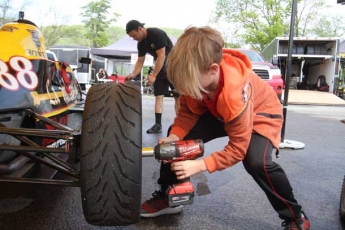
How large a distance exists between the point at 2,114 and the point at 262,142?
156 centimetres

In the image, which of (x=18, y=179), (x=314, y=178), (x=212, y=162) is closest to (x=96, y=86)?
(x=18, y=179)

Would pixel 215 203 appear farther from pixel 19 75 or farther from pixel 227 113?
pixel 19 75

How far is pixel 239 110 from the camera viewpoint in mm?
1804

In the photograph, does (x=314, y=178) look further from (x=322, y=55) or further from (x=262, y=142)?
(x=322, y=55)

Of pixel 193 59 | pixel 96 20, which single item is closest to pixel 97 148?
pixel 193 59

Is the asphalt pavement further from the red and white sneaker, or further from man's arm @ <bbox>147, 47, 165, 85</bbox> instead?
A: man's arm @ <bbox>147, 47, 165, 85</bbox>

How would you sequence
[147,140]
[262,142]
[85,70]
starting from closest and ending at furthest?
1. [262,142]
2. [147,140]
3. [85,70]

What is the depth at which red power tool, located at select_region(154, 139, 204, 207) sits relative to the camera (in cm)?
177

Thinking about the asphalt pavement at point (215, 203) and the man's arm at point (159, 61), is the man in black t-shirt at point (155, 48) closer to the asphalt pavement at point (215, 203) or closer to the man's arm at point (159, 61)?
the man's arm at point (159, 61)

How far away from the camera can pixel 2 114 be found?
2.07 meters

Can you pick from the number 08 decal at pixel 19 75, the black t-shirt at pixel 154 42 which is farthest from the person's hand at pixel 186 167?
the black t-shirt at pixel 154 42

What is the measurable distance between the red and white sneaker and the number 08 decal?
1.15 meters

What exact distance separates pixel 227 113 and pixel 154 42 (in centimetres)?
394

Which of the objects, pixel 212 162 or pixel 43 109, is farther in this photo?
pixel 43 109
